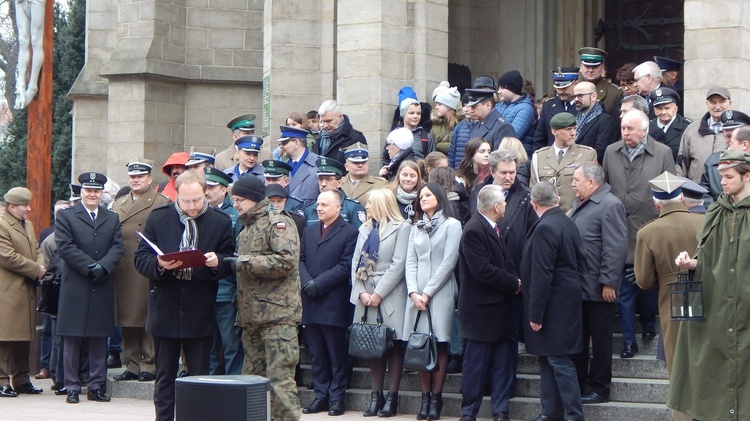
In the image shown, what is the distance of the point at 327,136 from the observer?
13.9 m

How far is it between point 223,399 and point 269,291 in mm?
2018

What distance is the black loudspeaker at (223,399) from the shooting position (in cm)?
790

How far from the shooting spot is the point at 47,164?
16.2 meters

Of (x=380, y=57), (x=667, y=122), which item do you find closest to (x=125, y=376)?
(x=380, y=57)

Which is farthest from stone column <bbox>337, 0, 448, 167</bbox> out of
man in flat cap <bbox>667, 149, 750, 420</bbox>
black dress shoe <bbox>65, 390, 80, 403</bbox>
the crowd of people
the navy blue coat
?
man in flat cap <bbox>667, 149, 750, 420</bbox>

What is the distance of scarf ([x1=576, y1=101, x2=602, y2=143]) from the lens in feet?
39.5

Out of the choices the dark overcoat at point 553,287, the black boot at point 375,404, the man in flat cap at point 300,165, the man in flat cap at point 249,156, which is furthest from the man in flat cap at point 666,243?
the man in flat cap at point 249,156

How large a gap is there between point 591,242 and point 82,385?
227 inches

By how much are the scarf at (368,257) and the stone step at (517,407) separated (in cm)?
105

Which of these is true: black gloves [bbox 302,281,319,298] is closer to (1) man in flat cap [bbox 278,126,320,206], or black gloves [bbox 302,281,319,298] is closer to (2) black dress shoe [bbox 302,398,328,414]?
(2) black dress shoe [bbox 302,398,328,414]

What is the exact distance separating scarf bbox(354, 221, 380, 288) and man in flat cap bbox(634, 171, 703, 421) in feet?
8.71

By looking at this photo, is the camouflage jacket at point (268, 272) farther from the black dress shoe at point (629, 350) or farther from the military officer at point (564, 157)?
the black dress shoe at point (629, 350)

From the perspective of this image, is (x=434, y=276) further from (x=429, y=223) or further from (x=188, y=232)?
(x=188, y=232)

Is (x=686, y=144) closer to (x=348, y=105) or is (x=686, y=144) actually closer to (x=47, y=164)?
(x=348, y=105)
